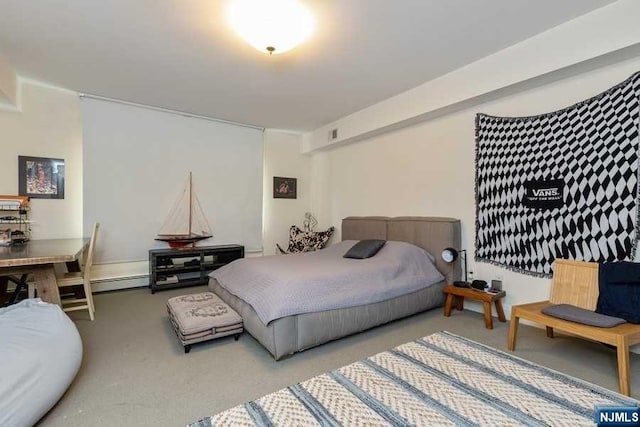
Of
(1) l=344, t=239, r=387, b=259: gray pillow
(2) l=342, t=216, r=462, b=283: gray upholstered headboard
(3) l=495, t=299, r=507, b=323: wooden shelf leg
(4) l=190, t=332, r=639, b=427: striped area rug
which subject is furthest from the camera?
(1) l=344, t=239, r=387, b=259: gray pillow

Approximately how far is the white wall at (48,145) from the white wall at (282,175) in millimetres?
2762

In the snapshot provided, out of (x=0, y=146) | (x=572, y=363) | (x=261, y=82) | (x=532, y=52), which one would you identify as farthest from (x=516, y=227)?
(x=0, y=146)

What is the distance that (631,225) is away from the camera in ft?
7.94

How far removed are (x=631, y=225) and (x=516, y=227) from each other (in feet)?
2.81

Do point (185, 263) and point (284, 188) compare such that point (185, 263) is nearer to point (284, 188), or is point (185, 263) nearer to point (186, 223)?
point (186, 223)

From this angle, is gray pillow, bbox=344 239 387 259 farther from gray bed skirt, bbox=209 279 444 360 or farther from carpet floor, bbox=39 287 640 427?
carpet floor, bbox=39 287 640 427

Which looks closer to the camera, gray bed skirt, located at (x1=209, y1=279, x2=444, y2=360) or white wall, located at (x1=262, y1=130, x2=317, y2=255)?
gray bed skirt, located at (x1=209, y1=279, x2=444, y2=360)

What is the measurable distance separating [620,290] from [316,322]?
2.31 meters

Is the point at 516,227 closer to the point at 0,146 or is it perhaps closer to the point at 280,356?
the point at 280,356

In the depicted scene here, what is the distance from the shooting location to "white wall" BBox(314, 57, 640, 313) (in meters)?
2.91

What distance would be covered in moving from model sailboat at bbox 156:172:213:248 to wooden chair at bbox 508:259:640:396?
171 inches

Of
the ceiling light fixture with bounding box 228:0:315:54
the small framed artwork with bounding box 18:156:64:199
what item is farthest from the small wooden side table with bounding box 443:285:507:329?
the small framed artwork with bounding box 18:156:64:199

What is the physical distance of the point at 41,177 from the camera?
3.91 meters

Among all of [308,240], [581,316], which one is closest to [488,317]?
[581,316]
